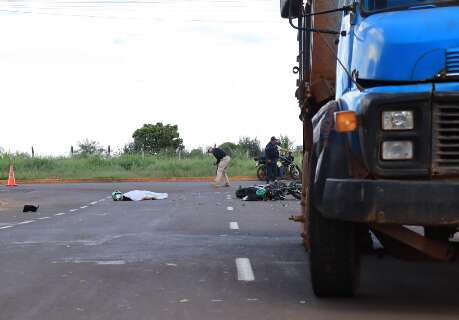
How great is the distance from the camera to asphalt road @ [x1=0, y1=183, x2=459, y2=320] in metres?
5.49

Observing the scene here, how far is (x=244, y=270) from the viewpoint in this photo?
7.35 m

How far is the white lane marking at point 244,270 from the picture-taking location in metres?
6.88

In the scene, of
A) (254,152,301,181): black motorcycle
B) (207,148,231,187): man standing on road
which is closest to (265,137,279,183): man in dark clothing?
(254,152,301,181): black motorcycle

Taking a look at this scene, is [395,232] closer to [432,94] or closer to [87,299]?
[432,94]

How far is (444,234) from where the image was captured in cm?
593

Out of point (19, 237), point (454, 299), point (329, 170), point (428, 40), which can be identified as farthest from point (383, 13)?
point (19, 237)

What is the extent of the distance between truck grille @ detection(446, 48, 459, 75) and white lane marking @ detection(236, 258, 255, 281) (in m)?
2.91

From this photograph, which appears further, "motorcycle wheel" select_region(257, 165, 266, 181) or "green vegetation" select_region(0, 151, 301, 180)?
"green vegetation" select_region(0, 151, 301, 180)

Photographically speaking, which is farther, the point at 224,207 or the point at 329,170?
the point at 224,207

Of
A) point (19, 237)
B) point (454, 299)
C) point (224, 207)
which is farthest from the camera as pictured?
point (224, 207)

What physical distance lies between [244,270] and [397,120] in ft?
10.2

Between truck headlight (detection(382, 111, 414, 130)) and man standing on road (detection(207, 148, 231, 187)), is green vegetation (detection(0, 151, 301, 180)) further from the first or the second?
truck headlight (detection(382, 111, 414, 130))

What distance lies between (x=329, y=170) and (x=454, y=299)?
1.82m

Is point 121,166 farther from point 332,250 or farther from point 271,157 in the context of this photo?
point 332,250
